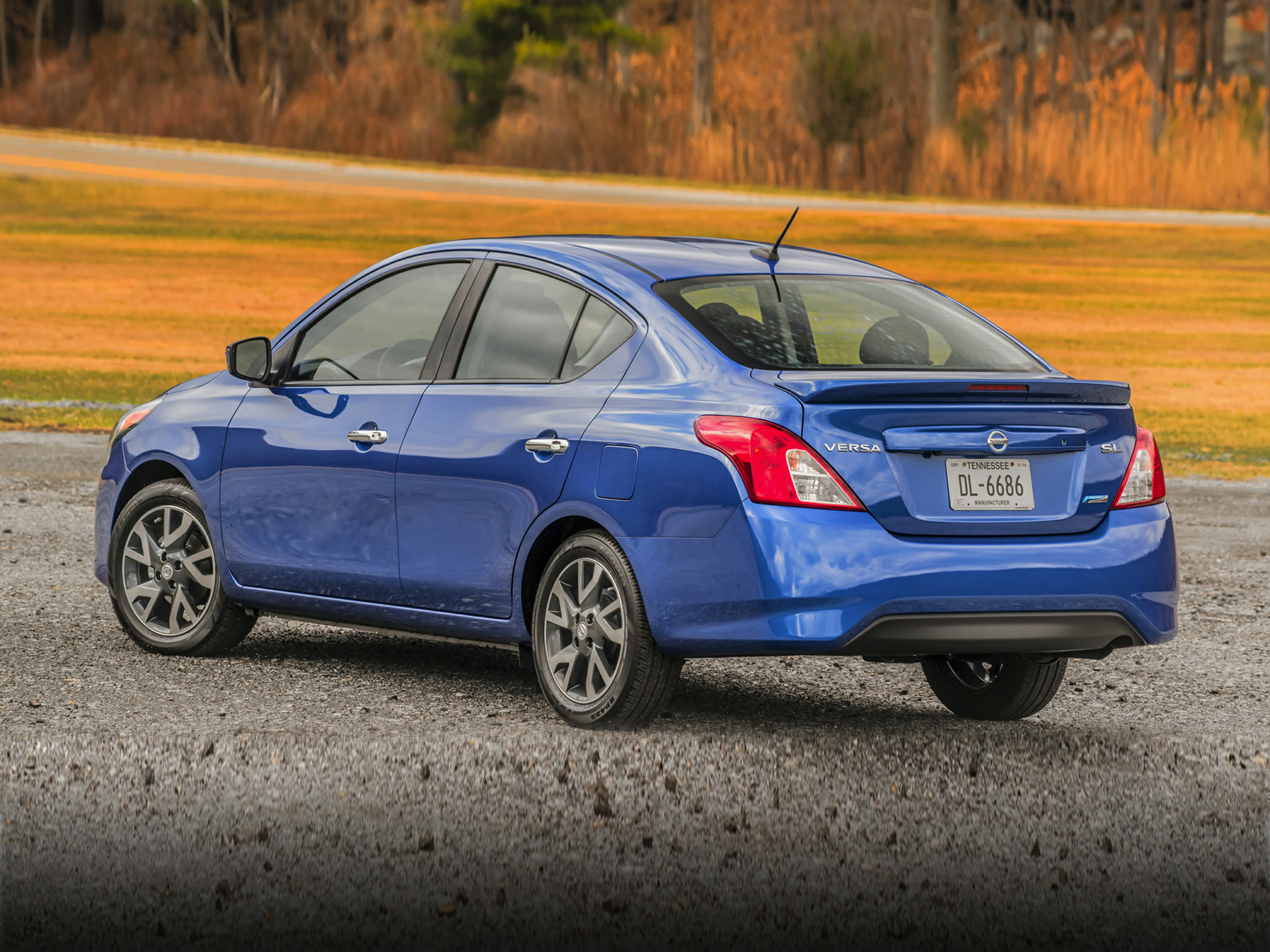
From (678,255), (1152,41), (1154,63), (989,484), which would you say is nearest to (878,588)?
(989,484)

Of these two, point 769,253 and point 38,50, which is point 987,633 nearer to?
point 769,253

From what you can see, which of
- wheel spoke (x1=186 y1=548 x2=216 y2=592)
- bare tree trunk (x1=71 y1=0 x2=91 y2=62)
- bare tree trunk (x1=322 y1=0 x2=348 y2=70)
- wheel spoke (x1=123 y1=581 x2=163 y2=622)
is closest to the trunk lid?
wheel spoke (x1=186 y1=548 x2=216 y2=592)

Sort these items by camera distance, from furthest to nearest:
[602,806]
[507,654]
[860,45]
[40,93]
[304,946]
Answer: [40,93] → [860,45] → [507,654] → [602,806] → [304,946]

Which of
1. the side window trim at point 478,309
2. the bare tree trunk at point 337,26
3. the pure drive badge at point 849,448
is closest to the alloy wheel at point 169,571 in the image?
the side window trim at point 478,309

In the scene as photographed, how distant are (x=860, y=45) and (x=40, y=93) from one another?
65.2 ft

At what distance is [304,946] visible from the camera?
4.59 meters

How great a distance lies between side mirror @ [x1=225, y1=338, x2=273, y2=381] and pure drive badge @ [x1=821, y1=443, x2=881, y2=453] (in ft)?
8.61

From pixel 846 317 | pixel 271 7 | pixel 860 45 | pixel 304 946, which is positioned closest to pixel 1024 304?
pixel 846 317

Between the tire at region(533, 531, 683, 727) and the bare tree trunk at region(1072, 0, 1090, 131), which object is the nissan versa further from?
the bare tree trunk at region(1072, 0, 1090, 131)

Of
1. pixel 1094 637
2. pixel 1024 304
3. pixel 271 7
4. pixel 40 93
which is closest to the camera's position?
pixel 1094 637

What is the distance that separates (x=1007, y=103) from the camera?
127ft

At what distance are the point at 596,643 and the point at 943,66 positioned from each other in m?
34.0

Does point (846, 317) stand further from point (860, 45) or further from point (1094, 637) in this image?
point (1094, 637)

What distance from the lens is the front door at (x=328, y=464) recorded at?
7258 mm
